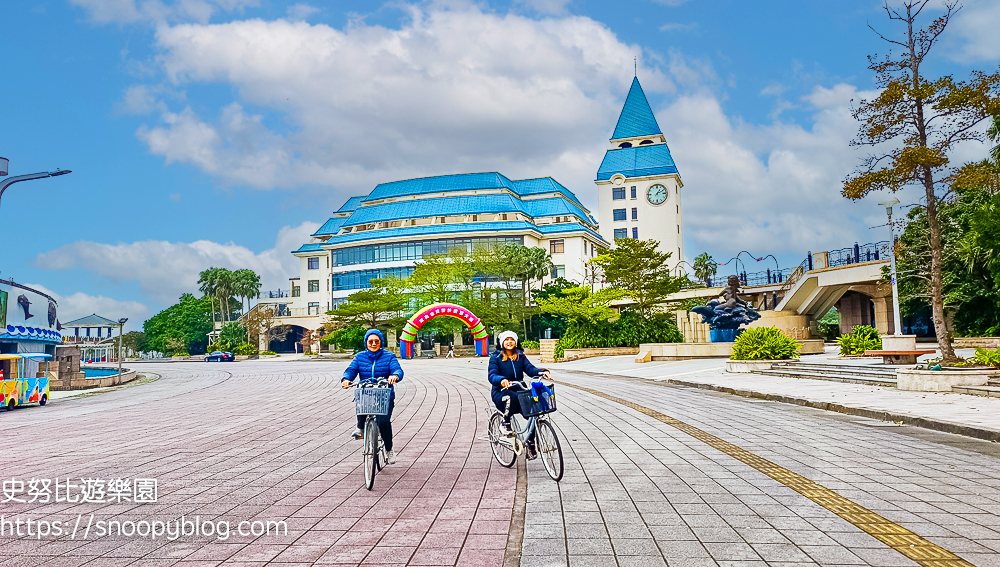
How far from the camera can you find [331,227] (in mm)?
89625

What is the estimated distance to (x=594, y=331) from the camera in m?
43.1

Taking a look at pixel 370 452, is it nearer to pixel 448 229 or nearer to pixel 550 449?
pixel 550 449

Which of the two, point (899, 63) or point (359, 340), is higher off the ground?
point (899, 63)

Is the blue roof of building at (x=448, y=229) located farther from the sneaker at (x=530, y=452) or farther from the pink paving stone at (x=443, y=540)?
the pink paving stone at (x=443, y=540)

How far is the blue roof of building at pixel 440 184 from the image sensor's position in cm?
8644

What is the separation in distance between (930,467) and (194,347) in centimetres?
9095

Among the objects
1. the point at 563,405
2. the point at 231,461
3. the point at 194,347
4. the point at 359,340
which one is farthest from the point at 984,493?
the point at 194,347

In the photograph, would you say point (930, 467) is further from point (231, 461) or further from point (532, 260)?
point (532, 260)

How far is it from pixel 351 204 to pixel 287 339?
67.7ft

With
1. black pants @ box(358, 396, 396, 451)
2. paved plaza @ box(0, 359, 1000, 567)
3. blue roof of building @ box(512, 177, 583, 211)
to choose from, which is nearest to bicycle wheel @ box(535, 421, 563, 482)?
paved plaza @ box(0, 359, 1000, 567)

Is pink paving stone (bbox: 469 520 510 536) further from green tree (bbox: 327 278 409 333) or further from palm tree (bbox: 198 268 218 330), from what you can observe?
palm tree (bbox: 198 268 218 330)

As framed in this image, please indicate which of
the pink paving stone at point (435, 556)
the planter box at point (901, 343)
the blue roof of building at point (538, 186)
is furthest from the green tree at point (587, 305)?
the blue roof of building at point (538, 186)

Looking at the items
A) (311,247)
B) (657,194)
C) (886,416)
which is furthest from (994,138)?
(311,247)

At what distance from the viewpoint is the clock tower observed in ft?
302
